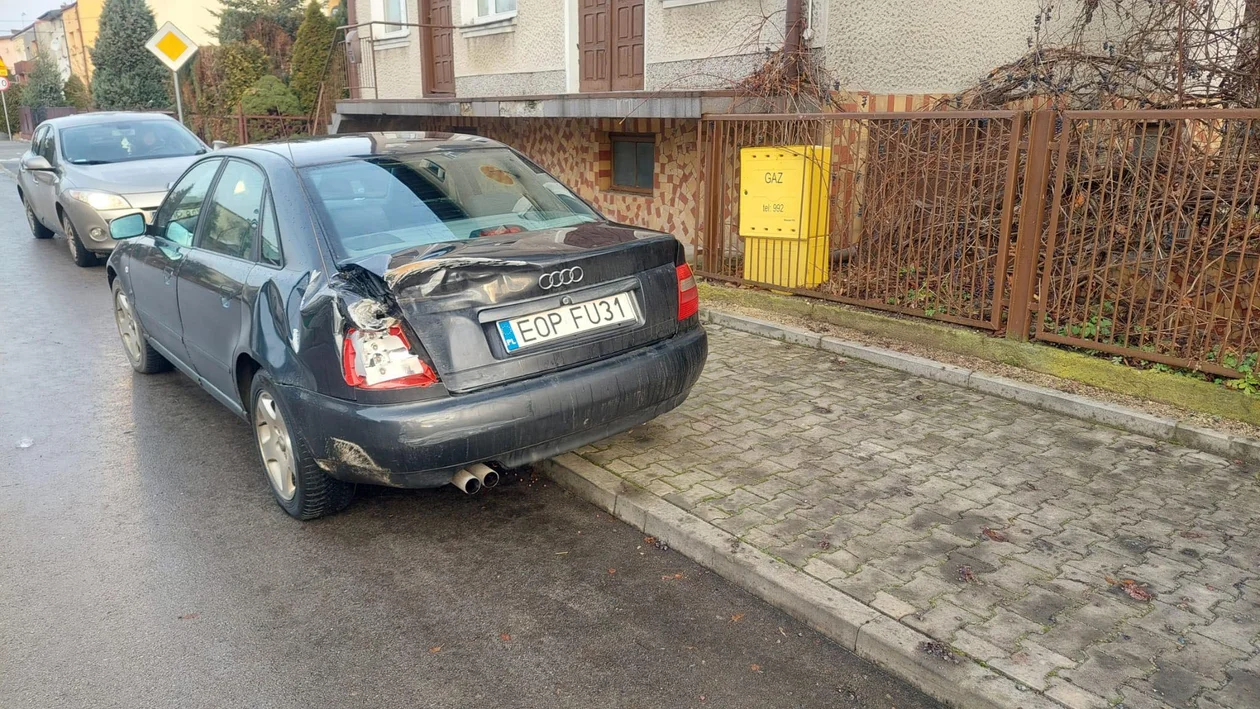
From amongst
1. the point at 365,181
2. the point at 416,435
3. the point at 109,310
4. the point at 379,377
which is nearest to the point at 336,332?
the point at 379,377

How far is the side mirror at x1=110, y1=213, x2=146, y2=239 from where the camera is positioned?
18.4 feet

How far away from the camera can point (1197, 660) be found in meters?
2.92

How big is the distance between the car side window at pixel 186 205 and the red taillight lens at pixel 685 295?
106 inches

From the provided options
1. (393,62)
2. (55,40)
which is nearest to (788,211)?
(393,62)

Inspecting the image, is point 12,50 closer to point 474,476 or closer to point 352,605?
point 474,476

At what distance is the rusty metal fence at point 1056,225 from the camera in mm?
4941

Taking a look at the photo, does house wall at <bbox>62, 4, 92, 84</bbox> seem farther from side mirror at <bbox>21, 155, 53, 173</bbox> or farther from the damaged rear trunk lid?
the damaged rear trunk lid

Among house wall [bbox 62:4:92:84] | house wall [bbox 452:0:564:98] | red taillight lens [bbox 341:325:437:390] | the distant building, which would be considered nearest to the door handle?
red taillight lens [bbox 341:325:437:390]

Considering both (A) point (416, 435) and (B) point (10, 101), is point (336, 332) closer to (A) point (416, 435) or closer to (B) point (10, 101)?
(A) point (416, 435)

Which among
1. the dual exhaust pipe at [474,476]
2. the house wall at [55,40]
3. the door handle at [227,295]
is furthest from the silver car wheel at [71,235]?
the house wall at [55,40]

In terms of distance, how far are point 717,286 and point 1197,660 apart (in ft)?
17.4

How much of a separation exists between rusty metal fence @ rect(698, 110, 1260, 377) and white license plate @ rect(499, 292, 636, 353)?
3.05 meters

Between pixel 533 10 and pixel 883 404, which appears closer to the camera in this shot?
pixel 883 404

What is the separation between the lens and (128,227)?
564cm
